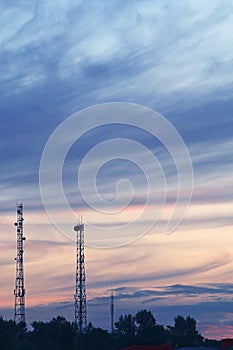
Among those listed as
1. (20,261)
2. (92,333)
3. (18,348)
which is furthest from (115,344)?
(20,261)

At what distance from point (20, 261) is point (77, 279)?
381 inches

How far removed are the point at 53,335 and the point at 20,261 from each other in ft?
134

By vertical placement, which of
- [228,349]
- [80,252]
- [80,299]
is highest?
[80,252]

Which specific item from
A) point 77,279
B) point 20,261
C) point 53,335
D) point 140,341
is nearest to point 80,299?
point 77,279

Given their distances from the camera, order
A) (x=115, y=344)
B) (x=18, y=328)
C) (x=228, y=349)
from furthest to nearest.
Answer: (x=115, y=344) → (x=18, y=328) → (x=228, y=349)

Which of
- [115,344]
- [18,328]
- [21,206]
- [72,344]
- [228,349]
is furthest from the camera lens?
[115,344]

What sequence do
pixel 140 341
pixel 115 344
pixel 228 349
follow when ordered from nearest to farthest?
pixel 228 349 < pixel 115 344 < pixel 140 341

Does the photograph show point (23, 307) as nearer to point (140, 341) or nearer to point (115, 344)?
point (115, 344)

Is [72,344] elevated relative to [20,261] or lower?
lower

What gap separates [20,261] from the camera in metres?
122

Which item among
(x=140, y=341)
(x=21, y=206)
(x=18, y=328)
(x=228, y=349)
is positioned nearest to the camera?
(x=228, y=349)

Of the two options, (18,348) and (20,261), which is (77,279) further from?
(18,348)

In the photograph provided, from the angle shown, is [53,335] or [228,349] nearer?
[228,349]

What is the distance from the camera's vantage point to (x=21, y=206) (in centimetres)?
12706
